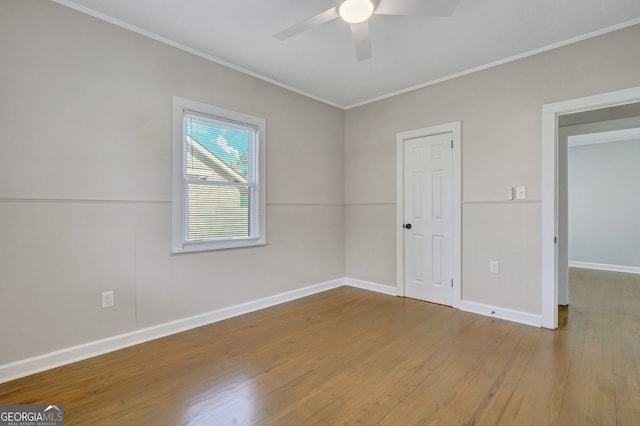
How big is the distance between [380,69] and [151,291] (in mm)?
3285

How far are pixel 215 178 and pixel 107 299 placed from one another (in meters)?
1.44

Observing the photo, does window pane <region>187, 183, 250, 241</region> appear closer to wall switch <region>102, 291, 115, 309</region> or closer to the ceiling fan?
wall switch <region>102, 291, 115, 309</region>

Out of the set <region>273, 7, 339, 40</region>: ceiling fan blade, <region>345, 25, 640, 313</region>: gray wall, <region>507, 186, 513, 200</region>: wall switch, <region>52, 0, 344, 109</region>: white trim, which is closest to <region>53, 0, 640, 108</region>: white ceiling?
<region>52, 0, 344, 109</region>: white trim

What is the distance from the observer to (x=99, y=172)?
248 centimetres

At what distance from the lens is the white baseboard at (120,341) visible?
2139 millimetres

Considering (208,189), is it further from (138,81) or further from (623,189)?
(623,189)

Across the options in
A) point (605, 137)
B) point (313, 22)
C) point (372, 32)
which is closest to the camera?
point (313, 22)

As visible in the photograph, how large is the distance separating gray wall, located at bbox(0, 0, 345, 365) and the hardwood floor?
36 cm

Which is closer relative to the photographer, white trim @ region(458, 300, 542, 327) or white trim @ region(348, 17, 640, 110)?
white trim @ region(348, 17, 640, 110)

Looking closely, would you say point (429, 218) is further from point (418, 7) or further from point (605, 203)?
point (605, 203)

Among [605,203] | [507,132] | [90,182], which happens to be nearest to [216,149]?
[90,182]

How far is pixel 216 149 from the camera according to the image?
3.24 m

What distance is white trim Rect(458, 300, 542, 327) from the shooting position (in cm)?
306

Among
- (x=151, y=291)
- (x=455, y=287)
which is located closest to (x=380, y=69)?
(x=455, y=287)
